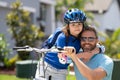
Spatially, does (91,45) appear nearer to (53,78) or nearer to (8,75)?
(53,78)

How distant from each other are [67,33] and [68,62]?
351 mm

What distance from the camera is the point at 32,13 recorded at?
2444 cm

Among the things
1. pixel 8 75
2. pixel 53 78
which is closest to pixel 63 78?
pixel 53 78

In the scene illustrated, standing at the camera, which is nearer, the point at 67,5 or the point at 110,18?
the point at 67,5

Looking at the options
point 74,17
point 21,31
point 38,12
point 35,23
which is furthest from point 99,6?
point 74,17

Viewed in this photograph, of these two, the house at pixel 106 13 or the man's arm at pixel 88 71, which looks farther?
the house at pixel 106 13

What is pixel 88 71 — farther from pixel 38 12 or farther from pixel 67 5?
pixel 67 5

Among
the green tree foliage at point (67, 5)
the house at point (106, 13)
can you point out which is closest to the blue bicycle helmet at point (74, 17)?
the green tree foliage at point (67, 5)

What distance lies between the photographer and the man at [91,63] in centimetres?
370

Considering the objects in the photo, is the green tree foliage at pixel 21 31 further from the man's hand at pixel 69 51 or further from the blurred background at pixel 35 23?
the man's hand at pixel 69 51

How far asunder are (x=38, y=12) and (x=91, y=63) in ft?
71.5

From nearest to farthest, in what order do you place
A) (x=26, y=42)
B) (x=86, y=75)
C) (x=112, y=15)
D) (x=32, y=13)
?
1. (x=86, y=75)
2. (x=26, y=42)
3. (x=32, y=13)
4. (x=112, y=15)

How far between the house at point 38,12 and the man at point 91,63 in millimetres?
16830

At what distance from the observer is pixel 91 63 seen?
4062mm
